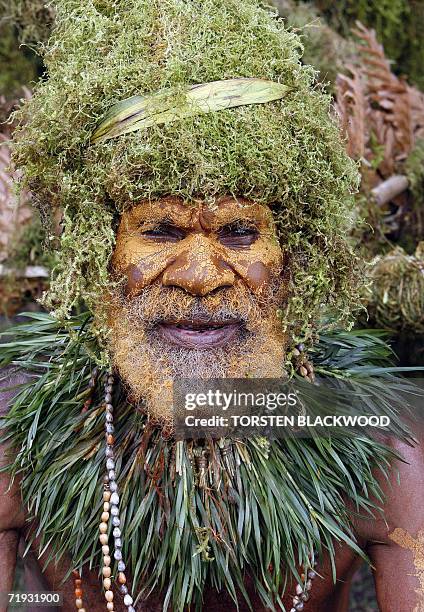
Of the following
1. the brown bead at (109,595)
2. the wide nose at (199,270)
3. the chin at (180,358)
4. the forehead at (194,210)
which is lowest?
the brown bead at (109,595)

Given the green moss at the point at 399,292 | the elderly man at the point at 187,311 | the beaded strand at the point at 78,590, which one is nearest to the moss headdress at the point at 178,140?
the elderly man at the point at 187,311

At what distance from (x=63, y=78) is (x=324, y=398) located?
807 millimetres

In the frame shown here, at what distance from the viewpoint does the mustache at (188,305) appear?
4.93 ft

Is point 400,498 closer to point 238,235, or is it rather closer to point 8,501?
point 238,235

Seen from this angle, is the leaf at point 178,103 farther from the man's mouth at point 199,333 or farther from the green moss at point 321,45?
the green moss at point 321,45

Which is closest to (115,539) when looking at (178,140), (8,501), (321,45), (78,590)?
(78,590)

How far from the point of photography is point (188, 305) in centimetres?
150

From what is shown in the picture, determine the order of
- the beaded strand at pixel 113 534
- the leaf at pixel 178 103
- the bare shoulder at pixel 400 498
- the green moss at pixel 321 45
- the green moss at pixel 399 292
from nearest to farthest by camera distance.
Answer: the leaf at pixel 178 103 < the beaded strand at pixel 113 534 < the bare shoulder at pixel 400 498 < the green moss at pixel 399 292 < the green moss at pixel 321 45

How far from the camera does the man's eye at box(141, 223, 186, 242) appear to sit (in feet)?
4.99

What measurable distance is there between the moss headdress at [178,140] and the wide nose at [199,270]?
0.30ft

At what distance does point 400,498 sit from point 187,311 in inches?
23.5

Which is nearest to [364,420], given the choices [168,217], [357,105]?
[168,217]

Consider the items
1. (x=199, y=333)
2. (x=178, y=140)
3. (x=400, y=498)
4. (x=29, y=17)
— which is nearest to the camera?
(x=178, y=140)

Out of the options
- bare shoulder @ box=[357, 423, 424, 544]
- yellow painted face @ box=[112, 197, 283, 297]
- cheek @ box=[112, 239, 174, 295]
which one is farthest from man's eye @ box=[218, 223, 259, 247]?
bare shoulder @ box=[357, 423, 424, 544]
